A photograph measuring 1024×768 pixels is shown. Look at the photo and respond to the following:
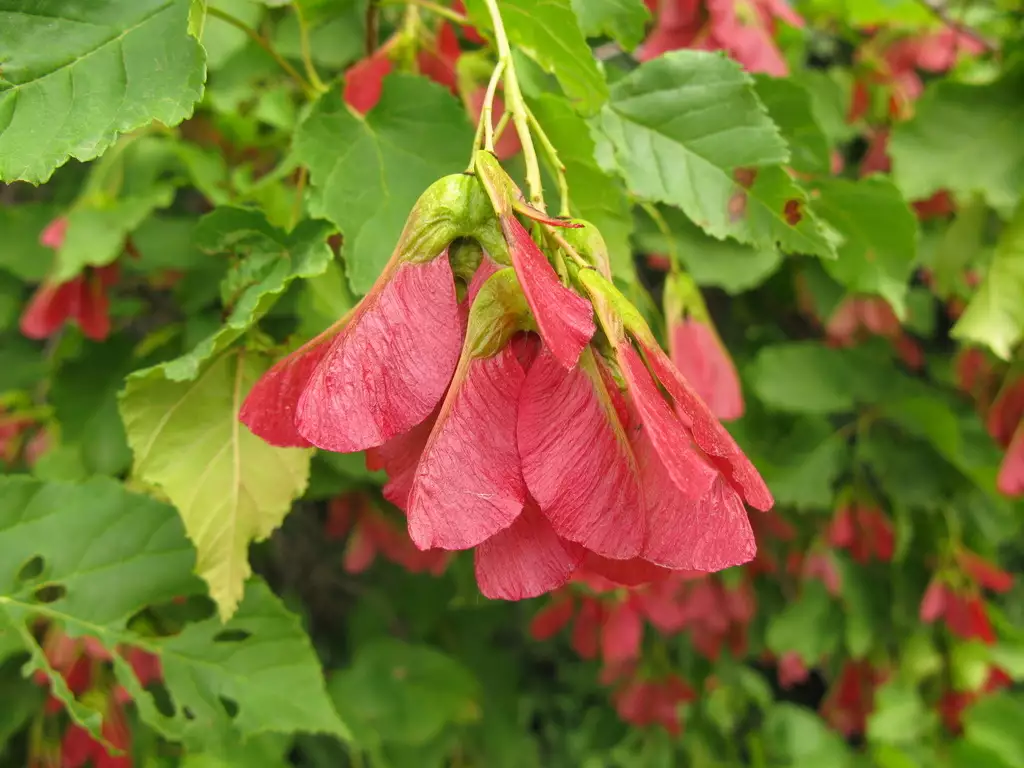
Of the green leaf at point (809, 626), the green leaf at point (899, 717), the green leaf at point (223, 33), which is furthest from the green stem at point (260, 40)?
the green leaf at point (899, 717)

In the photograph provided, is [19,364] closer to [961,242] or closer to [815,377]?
[815,377]

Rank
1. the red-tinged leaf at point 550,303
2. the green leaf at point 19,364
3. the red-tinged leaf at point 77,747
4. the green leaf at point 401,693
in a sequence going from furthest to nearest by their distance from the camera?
the green leaf at point 401,693 → the green leaf at point 19,364 → the red-tinged leaf at point 77,747 → the red-tinged leaf at point 550,303

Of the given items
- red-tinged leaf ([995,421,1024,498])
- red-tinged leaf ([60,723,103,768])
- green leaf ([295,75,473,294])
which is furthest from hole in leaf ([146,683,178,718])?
red-tinged leaf ([995,421,1024,498])

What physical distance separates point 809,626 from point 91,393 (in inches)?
44.9

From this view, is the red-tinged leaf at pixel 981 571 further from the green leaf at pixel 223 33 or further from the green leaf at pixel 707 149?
the green leaf at pixel 223 33

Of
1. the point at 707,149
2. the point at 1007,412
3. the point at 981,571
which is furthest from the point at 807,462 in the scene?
the point at 707,149

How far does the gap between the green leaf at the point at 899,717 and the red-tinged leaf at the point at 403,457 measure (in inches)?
46.6

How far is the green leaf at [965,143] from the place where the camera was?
822 mm

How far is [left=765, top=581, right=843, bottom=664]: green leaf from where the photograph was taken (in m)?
1.24

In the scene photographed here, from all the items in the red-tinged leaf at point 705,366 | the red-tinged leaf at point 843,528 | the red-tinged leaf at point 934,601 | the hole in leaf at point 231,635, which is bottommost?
the red-tinged leaf at point 934,601

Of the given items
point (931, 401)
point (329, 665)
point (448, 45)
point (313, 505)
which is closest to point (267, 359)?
point (448, 45)

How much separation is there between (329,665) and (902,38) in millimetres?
1562

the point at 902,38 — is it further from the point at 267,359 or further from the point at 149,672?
the point at 149,672

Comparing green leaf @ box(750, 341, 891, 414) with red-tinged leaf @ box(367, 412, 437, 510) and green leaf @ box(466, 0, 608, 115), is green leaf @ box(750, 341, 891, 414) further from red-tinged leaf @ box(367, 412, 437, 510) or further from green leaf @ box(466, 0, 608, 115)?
red-tinged leaf @ box(367, 412, 437, 510)
